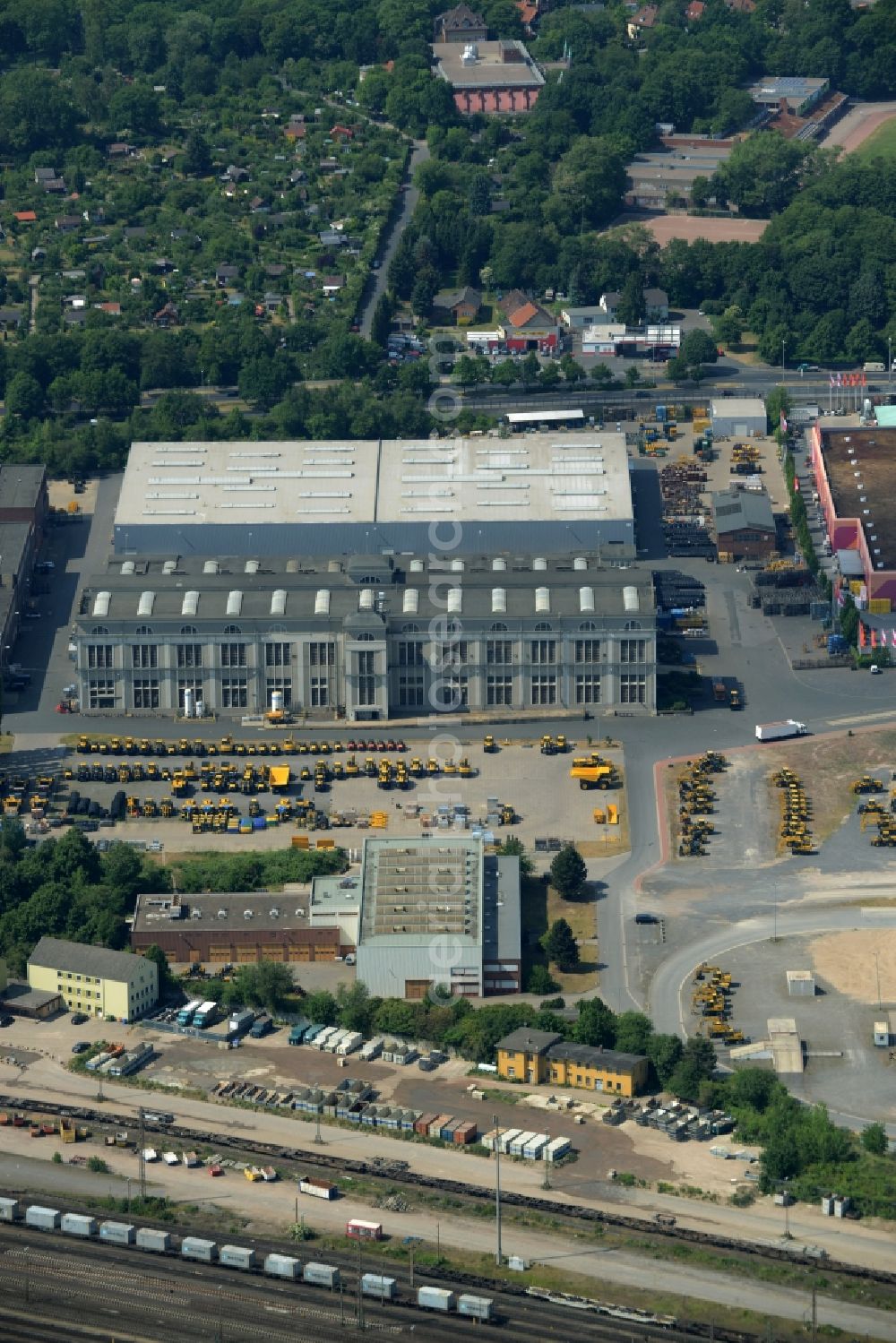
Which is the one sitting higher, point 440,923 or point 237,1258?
point 237,1258

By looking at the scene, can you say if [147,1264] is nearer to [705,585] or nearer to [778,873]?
[778,873]

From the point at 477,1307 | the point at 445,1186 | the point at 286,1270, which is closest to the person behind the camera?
the point at 477,1307

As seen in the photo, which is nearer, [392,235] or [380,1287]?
[380,1287]

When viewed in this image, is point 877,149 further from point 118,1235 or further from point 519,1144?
point 118,1235

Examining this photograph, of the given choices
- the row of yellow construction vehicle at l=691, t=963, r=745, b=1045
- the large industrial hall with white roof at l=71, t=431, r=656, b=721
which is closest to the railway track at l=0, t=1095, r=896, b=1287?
the row of yellow construction vehicle at l=691, t=963, r=745, b=1045

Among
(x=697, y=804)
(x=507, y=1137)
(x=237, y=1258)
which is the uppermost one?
(x=237, y=1258)

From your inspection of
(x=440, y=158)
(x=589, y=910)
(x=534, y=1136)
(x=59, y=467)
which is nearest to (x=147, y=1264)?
(x=534, y=1136)

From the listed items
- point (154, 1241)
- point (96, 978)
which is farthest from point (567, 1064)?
point (96, 978)
